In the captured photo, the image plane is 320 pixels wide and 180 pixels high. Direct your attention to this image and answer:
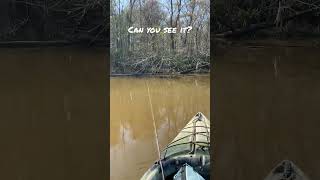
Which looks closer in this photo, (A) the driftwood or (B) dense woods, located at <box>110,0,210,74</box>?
(B) dense woods, located at <box>110,0,210,74</box>

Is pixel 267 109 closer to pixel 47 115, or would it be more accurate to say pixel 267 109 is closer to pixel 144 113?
pixel 144 113

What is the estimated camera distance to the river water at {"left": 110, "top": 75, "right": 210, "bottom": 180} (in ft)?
6.08

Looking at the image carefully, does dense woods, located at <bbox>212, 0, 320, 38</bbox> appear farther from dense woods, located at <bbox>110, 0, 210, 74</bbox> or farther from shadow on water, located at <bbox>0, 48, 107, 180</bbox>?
shadow on water, located at <bbox>0, 48, 107, 180</bbox>

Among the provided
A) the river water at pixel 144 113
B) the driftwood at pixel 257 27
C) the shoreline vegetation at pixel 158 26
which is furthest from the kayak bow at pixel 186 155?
the driftwood at pixel 257 27

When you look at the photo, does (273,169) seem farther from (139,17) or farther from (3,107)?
(3,107)

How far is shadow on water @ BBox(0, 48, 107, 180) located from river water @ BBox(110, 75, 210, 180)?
0.11 metres

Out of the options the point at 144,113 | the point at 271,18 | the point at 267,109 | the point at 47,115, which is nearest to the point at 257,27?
the point at 271,18

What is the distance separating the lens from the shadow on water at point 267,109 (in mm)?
1938

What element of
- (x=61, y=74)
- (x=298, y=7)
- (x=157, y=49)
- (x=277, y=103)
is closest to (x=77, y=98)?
(x=61, y=74)

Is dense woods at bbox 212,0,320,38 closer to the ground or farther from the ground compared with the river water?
farther from the ground

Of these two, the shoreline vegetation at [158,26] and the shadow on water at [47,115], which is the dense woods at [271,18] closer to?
the shoreline vegetation at [158,26]

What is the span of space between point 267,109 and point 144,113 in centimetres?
49

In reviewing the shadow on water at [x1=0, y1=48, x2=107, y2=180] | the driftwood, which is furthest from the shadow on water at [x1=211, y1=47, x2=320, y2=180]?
the shadow on water at [x1=0, y1=48, x2=107, y2=180]

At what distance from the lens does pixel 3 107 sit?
6.35 feet
